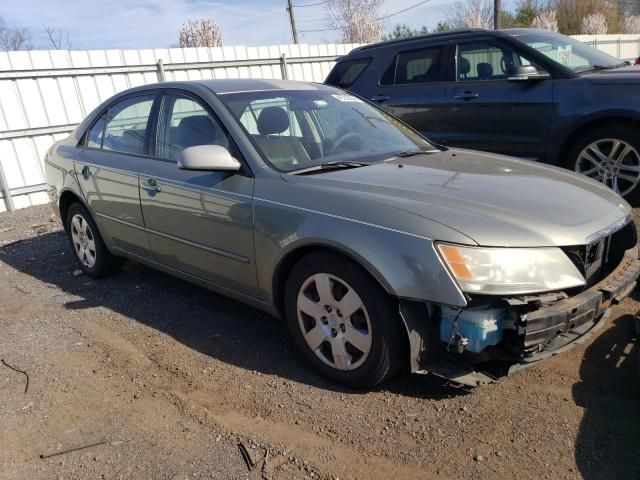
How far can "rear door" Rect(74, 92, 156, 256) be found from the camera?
4.25 m

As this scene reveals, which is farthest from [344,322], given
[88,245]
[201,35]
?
[201,35]

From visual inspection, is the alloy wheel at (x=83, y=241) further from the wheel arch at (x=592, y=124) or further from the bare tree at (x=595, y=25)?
the bare tree at (x=595, y=25)

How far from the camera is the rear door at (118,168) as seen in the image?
425cm

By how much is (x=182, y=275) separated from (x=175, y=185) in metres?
0.67

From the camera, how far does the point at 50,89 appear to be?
9.12 meters

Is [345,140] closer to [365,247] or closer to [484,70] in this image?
[365,247]

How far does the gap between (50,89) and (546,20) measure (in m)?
38.2

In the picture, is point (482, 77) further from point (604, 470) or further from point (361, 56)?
point (604, 470)

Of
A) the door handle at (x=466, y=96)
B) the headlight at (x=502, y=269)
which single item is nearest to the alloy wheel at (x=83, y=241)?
the headlight at (x=502, y=269)

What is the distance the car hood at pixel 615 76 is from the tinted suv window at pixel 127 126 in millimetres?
4163

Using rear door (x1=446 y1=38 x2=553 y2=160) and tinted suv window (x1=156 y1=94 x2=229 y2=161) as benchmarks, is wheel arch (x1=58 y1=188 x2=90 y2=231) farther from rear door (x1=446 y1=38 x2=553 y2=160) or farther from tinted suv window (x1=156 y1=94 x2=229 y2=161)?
rear door (x1=446 y1=38 x2=553 y2=160)

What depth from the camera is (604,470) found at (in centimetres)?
233

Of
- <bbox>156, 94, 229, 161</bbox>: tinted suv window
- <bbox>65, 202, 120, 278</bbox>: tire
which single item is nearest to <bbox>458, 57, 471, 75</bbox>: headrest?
<bbox>156, 94, 229, 161</bbox>: tinted suv window

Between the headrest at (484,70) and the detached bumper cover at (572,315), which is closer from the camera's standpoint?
the detached bumper cover at (572,315)
